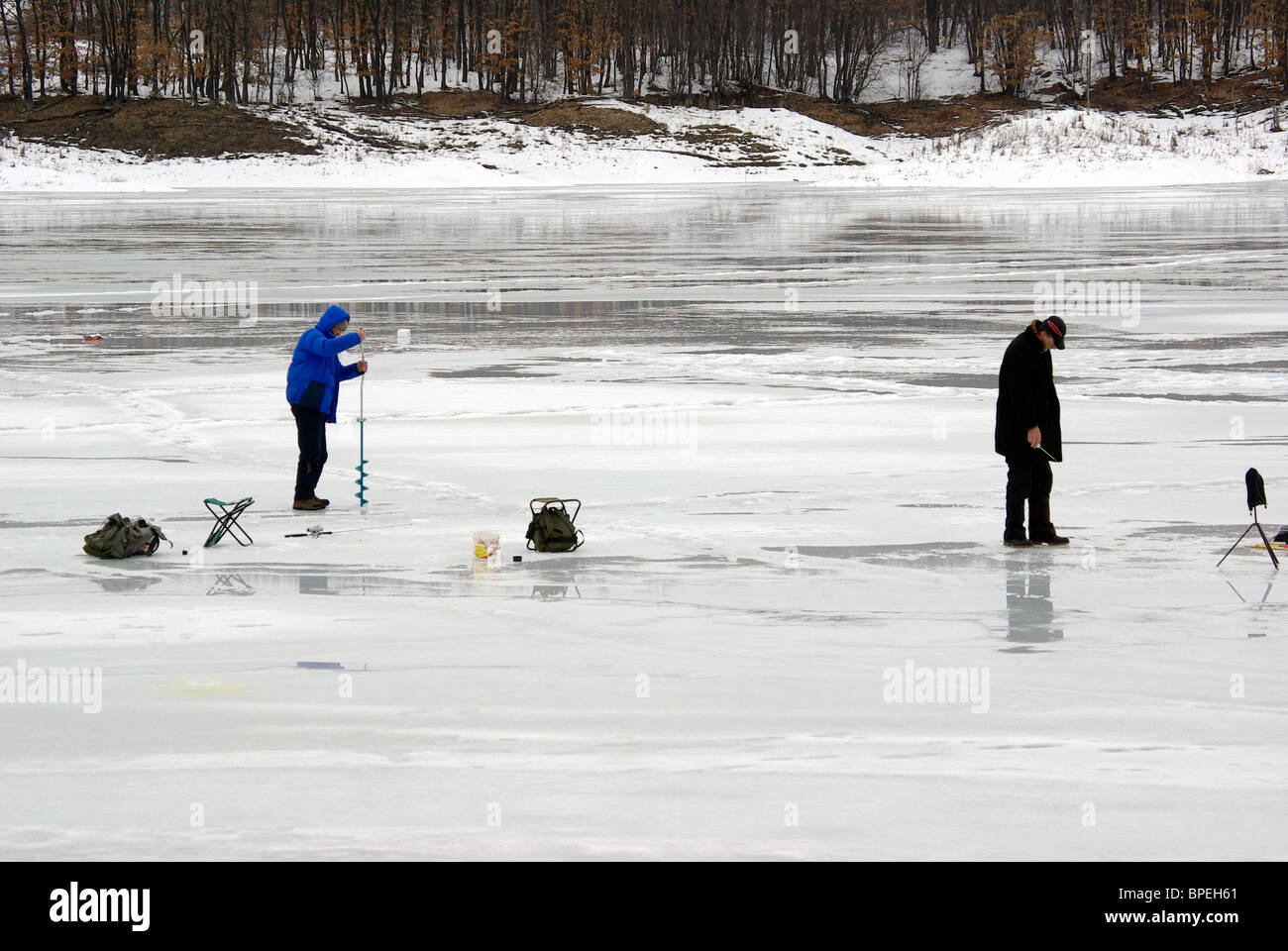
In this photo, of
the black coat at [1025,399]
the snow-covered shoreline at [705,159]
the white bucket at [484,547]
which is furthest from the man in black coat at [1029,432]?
the snow-covered shoreline at [705,159]

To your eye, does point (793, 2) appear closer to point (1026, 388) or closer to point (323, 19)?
point (323, 19)

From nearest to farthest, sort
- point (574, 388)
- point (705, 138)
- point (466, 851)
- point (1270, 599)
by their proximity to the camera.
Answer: point (466, 851), point (1270, 599), point (574, 388), point (705, 138)

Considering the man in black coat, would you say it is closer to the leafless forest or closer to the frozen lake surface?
the frozen lake surface

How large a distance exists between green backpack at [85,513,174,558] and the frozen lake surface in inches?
5.6

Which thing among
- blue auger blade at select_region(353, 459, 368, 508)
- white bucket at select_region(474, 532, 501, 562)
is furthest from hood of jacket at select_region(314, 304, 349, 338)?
white bucket at select_region(474, 532, 501, 562)

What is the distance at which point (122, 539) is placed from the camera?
8.47 meters

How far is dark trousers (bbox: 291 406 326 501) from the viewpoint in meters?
9.83

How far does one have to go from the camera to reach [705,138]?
7219 cm

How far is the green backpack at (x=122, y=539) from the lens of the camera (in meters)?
8.45

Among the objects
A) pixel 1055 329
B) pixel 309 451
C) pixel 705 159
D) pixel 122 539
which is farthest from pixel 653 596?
pixel 705 159

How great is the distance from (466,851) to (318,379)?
18.3 feet

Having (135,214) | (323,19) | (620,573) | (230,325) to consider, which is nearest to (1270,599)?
(620,573)

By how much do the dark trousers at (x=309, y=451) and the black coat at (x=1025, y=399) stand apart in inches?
157

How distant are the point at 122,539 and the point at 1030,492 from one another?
4.77 meters
